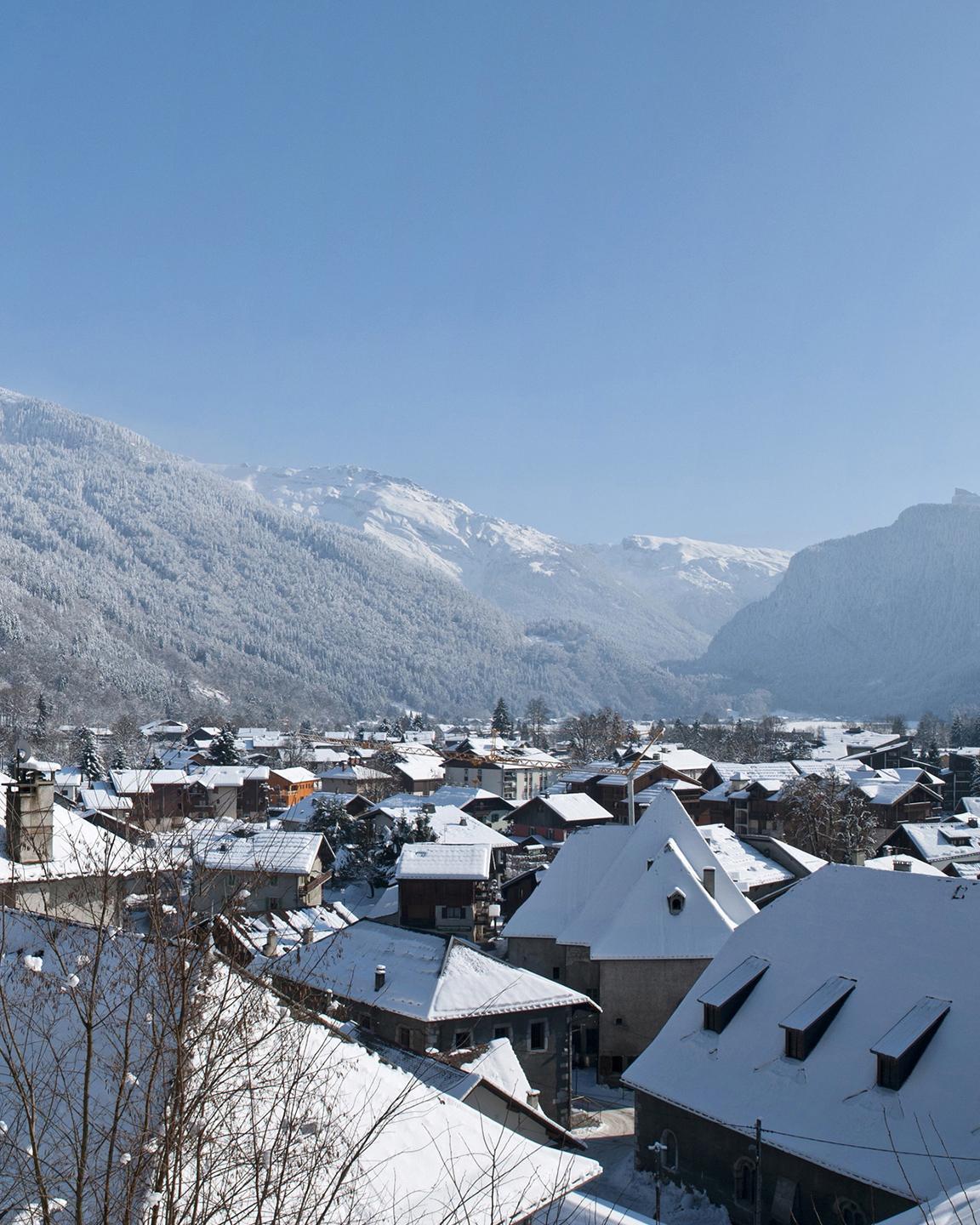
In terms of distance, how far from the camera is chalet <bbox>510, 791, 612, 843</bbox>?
60.8 m

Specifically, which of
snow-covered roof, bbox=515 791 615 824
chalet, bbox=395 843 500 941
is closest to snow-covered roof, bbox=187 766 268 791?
snow-covered roof, bbox=515 791 615 824

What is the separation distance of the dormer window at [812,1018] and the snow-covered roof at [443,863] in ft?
70.5

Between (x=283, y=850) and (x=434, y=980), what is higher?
(x=434, y=980)

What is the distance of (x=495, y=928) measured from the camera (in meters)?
39.1

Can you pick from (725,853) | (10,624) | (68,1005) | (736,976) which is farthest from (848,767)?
(10,624)

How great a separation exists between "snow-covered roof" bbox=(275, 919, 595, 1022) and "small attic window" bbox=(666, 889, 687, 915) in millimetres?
4852

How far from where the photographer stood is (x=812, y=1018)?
658 inches

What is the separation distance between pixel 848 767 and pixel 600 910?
54283 millimetres

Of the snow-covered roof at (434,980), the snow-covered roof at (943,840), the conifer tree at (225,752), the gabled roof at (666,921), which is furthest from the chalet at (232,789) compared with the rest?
the snow-covered roof at (434,980)

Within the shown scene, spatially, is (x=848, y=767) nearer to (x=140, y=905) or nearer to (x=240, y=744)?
(x=240, y=744)

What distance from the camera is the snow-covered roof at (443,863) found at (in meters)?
37.9

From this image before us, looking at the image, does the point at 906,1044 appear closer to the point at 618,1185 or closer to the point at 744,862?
the point at 618,1185

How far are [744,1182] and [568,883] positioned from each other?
1473 cm

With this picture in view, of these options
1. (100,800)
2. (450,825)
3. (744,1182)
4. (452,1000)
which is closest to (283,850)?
(450,825)
